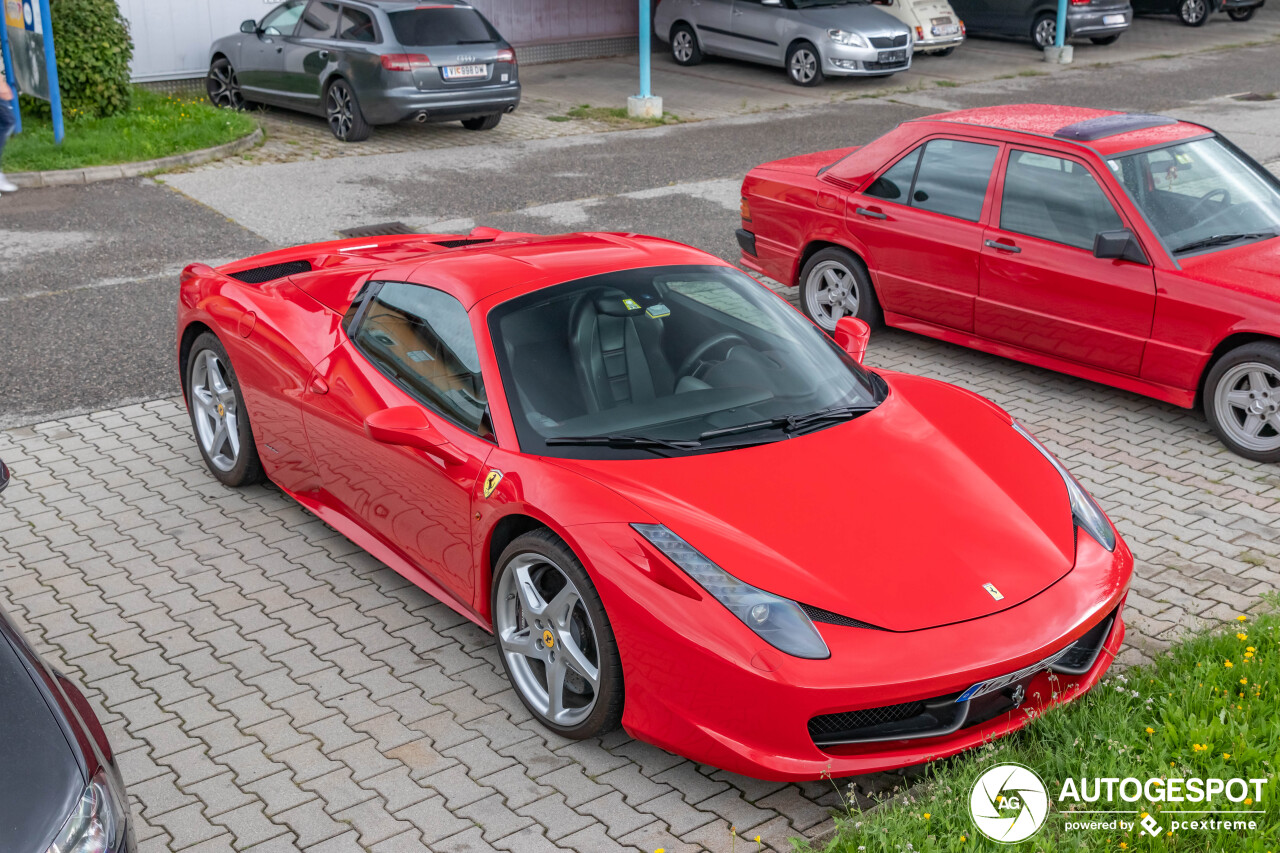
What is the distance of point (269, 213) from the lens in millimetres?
11469

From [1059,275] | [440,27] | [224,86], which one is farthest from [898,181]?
[224,86]

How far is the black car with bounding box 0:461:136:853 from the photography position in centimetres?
297

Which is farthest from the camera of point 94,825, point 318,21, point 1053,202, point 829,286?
point 318,21

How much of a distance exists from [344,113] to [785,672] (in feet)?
40.6

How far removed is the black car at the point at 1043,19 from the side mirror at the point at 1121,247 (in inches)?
714

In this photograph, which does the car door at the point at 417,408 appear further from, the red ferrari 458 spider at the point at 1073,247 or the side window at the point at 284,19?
the side window at the point at 284,19

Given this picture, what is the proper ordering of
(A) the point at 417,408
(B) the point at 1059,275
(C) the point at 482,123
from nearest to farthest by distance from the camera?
(A) the point at 417,408
(B) the point at 1059,275
(C) the point at 482,123

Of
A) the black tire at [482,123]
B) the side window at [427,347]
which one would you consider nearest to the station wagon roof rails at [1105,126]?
the side window at [427,347]

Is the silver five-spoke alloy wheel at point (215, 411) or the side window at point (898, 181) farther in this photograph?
the side window at point (898, 181)

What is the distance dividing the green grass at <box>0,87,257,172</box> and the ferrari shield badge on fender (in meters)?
10.1

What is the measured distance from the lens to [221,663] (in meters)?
4.81

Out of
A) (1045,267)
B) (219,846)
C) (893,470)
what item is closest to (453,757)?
(219,846)

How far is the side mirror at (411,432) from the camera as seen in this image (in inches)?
178

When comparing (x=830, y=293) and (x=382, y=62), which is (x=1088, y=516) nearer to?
(x=830, y=293)
